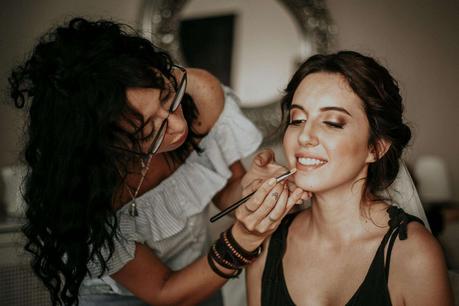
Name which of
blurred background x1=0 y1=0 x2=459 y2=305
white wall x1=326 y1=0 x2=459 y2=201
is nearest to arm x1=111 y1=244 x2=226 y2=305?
blurred background x1=0 y1=0 x2=459 y2=305

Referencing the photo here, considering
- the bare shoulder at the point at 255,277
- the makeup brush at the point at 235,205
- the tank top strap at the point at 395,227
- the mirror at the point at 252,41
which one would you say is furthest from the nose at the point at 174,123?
the mirror at the point at 252,41

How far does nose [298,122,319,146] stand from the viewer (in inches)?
50.9

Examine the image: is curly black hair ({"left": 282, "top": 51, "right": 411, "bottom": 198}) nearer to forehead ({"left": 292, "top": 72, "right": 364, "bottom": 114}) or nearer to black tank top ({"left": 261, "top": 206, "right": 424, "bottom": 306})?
forehead ({"left": 292, "top": 72, "right": 364, "bottom": 114})

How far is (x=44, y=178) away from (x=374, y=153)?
3.06 ft

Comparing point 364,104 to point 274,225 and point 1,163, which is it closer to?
point 274,225

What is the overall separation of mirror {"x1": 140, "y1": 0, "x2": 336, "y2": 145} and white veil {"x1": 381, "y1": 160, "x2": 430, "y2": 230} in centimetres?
164

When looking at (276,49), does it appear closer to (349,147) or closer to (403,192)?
(403,192)

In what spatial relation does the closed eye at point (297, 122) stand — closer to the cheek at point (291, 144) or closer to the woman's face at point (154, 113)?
the cheek at point (291, 144)

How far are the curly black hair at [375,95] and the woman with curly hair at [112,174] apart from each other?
0.30 meters

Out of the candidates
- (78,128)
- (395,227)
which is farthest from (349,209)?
(78,128)

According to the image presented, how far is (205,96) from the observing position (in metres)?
1.70

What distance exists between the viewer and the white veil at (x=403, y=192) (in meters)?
1.48

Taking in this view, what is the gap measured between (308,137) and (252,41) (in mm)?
2014

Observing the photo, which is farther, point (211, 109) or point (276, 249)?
point (211, 109)
